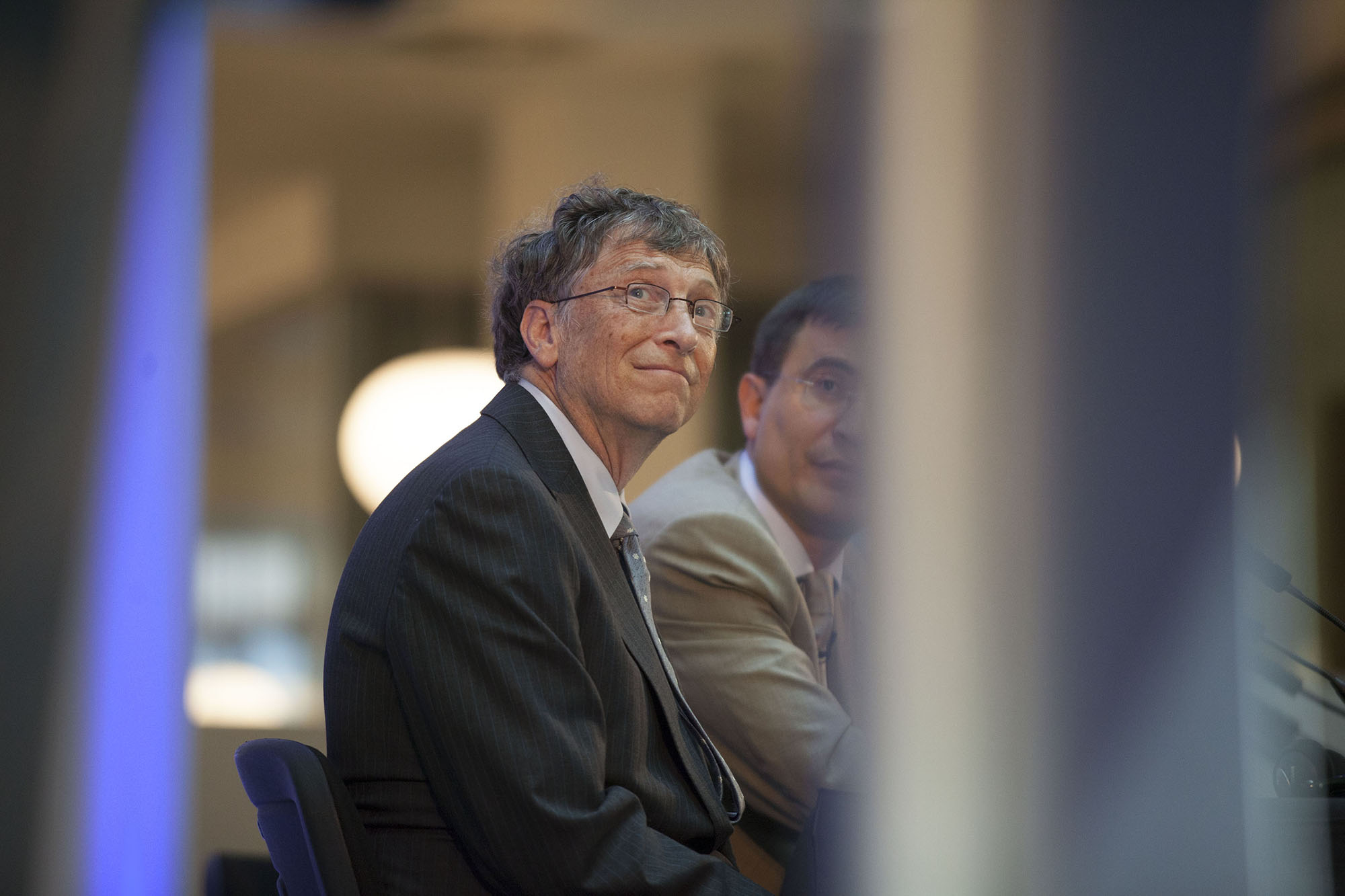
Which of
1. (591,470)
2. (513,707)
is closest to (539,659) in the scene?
(513,707)

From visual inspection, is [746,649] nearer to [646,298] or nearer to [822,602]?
[822,602]

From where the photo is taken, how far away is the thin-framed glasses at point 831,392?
210 centimetres

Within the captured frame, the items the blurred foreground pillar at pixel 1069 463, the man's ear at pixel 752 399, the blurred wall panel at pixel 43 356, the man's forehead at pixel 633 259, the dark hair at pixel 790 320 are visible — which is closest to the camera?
the blurred foreground pillar at pixel 1069 463

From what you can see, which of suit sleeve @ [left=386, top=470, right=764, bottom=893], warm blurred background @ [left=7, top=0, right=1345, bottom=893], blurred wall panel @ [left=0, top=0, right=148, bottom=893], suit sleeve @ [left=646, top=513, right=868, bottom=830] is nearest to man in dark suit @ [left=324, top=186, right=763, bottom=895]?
suit sleeve @ [left=386, top=470, right=764, bottom=893]

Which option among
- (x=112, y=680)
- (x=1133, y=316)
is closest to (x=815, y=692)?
(x=1133, y=316)

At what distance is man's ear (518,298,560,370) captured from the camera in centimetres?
156

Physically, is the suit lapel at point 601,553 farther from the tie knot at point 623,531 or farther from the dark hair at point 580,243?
the dark hair at point 580,243

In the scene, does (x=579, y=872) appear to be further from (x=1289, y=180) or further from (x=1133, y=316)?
(x=1289, y=180)

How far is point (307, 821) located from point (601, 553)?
0.43 meters

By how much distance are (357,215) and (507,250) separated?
368cm

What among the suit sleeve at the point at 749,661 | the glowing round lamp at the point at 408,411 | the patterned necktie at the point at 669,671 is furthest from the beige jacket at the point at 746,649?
the glowing round lamp at the point at 408,411

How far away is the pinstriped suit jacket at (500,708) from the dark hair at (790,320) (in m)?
0.83

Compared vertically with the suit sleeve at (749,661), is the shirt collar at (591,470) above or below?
above

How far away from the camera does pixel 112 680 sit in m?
2.82
